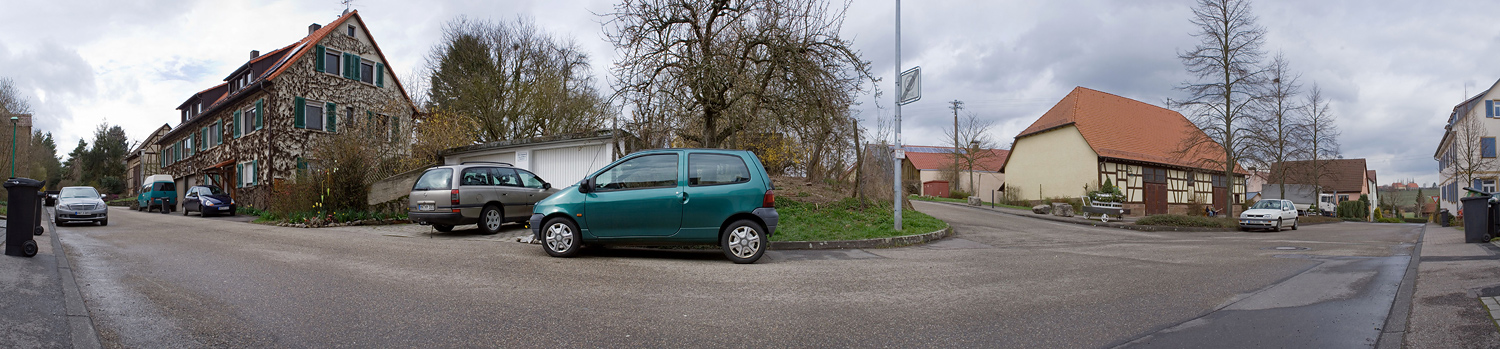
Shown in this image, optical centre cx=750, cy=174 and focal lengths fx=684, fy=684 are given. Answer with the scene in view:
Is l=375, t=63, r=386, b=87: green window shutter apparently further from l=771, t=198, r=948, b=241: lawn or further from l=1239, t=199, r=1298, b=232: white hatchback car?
l=1239, t=199, r=1298, b=232: white hatchback car

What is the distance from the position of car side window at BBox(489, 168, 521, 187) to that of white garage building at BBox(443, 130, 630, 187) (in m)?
2.70

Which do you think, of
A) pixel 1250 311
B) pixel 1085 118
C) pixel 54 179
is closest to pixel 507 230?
pixel 1250 311

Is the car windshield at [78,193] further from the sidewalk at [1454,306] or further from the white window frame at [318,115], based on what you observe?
Result: the sidewalk at [1454,306]

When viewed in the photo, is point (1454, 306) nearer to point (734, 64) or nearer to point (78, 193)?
point (734, 64)

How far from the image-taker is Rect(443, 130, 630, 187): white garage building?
16375mm

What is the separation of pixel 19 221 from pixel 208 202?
67.9ft

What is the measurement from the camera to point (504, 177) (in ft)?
44.3

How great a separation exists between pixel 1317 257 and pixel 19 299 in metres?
13.6

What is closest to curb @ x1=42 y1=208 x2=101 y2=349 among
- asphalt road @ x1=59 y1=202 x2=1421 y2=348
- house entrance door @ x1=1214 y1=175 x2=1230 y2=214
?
asphalt road @ x1=59 y1=202 x2=1421 y2=348

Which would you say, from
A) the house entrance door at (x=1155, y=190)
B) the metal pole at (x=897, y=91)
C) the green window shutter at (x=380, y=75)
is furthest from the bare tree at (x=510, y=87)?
the house entrance door at (x=1155, y=190)

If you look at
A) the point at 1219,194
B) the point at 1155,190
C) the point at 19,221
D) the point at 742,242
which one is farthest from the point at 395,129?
the point at 1219,194

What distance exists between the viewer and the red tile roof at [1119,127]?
36000mm

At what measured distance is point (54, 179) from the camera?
56.4 m

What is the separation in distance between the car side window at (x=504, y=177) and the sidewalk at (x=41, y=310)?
723cm
